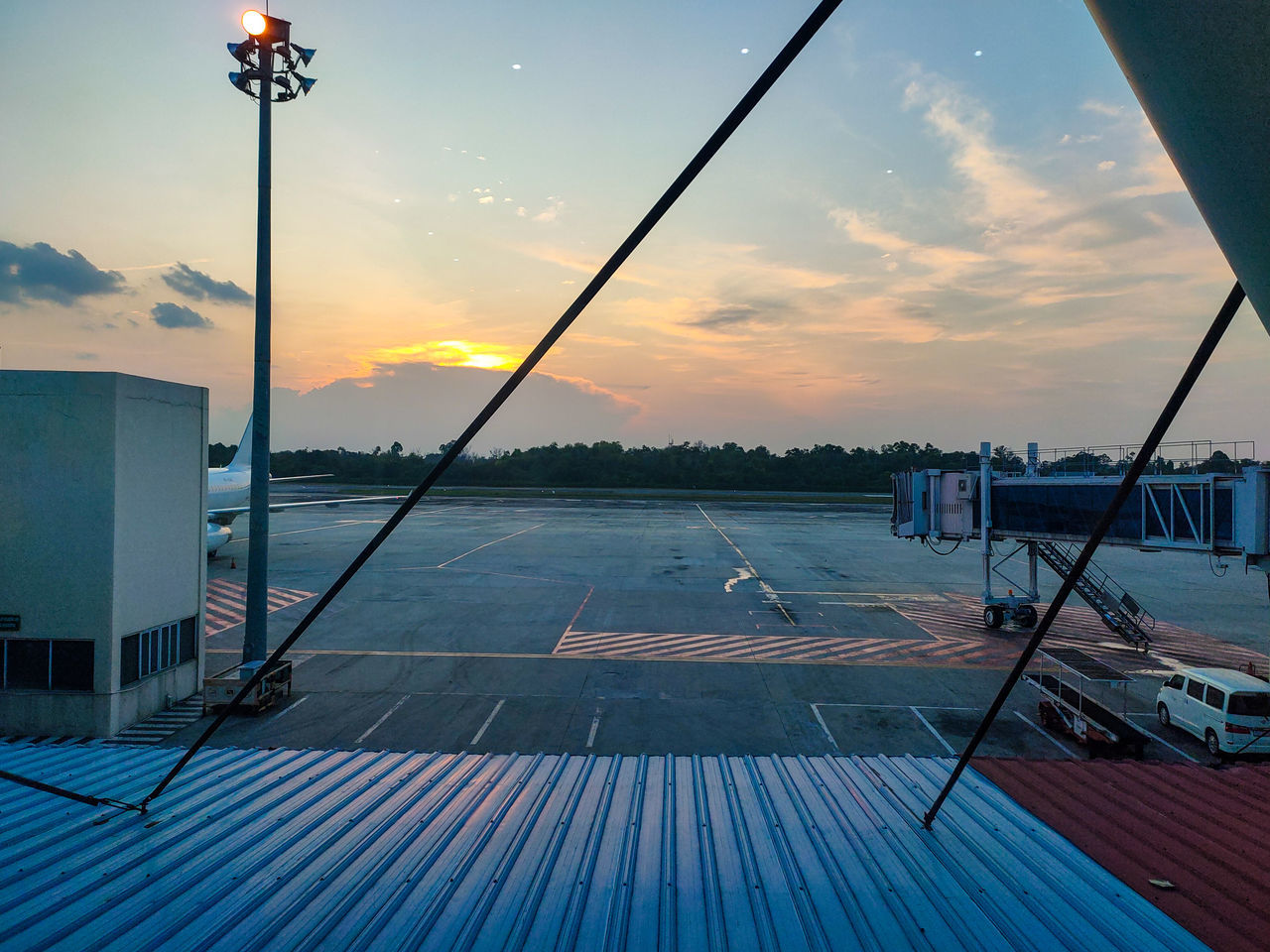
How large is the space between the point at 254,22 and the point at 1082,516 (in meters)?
35.9

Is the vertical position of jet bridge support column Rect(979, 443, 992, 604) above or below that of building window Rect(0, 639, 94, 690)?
above

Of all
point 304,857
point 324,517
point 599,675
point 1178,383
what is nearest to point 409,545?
point 324,517

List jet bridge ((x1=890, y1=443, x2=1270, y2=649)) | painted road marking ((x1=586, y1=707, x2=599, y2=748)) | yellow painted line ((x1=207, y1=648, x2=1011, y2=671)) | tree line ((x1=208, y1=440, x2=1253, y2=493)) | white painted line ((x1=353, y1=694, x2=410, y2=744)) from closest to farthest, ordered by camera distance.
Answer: painted road marking ((x1=586, y1=707, x2=599, y2=748)), white painted line ((x1=353, y1=694, x2=410, y2=744)), jet bridge ((x1=890, y1=443, x2=1270, y2=649)), yellow painted line ((x1=207, y1=648, x2=1011, y2=671)), tree line ((x1=208, y1=440, x2=1253, y2=493))

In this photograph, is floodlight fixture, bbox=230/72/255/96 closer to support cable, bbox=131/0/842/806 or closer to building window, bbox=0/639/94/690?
building window, bbox=0/639/94/690

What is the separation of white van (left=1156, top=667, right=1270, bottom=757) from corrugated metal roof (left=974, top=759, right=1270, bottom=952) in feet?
24.5

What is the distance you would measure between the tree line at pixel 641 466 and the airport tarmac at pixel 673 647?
280 feet

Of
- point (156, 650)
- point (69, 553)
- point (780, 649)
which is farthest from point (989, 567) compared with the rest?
point (69, 553)

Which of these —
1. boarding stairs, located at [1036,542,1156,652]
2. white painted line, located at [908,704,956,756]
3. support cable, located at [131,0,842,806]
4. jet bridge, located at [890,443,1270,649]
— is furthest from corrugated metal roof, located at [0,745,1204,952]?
boarding stairs, located at [1036,542,1156,652]

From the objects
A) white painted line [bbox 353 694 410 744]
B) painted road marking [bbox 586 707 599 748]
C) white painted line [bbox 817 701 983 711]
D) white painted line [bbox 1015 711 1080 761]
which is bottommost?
white painted line [bbox 353 694 410 744]

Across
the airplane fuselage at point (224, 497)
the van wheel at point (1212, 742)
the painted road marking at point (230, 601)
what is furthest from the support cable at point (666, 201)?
the airplane fuselage at point (224, 497)

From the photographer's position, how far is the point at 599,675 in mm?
24516

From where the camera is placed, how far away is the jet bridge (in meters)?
22.2

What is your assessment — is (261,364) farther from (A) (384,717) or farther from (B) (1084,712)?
(B) (1084,712)

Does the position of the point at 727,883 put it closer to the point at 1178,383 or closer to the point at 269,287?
the point at 1178,383
